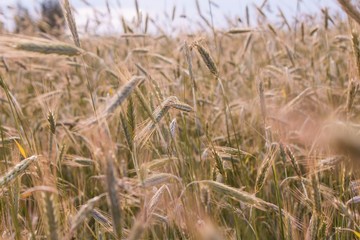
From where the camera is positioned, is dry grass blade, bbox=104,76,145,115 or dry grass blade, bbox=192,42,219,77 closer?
dry grass blade, bbox=104,76,145,115

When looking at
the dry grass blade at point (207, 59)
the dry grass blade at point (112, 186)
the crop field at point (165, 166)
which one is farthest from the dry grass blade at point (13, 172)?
the dry grass blade at point (207, 59)

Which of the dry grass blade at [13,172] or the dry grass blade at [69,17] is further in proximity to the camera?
the dry grass blade at [69,17]

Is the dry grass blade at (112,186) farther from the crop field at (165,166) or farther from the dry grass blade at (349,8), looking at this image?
the dry grass blade at (349,8)

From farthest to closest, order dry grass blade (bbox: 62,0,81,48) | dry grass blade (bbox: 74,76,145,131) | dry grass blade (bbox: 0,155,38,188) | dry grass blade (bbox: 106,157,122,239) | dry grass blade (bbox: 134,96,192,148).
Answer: dry grass blade (bbox: 62,0,81,48), dry grass blade (bbox: 134,96,192,148), dry grass blade (bbox: 0,155,38,188), dry grass blade (bbox: 74,76,145,131), dry grass blade (bbox: 106,157,122,239)

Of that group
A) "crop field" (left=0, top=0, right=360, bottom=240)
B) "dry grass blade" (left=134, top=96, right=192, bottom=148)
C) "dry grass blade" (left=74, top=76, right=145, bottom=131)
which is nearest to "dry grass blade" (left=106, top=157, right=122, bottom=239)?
"crop field" (left=0, top=0, right=360, bottom=240)

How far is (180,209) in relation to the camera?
1475 mm

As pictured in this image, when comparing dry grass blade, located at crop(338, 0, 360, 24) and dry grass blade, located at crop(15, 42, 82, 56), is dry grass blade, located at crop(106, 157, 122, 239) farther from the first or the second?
dry grass blade, located at crop(338, 0, 360, 24)

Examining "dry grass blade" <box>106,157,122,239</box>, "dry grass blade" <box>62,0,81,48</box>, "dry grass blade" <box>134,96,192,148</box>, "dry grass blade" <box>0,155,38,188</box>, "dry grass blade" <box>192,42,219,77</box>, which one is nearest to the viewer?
"dry grass blade" <box>106,157,122,239</box>

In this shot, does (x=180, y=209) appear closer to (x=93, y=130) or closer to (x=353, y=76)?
(x=93, y=130)

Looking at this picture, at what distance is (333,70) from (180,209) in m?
2.46

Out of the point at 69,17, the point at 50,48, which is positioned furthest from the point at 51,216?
the point at 69,17

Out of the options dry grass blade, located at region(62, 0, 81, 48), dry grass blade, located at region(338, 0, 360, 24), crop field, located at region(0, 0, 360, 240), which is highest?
dry grass blade, located at region(62, 0, 81, 48)

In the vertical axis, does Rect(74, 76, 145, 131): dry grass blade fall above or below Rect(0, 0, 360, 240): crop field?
above

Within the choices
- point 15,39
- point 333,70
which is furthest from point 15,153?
point 333,70
